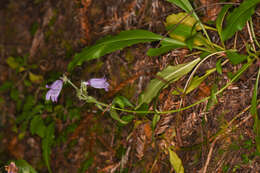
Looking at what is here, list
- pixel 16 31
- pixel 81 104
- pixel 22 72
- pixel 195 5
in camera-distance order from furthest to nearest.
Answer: pixel 16 31, pixel 22 72, pixel 81 104, pixel 195 5

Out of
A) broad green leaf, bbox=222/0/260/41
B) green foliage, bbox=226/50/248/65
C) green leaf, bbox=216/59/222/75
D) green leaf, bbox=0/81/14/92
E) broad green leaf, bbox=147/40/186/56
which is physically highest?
broad green leaf, bbox=222/0/260/41

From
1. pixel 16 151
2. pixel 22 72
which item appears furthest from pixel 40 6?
pixel 16 151

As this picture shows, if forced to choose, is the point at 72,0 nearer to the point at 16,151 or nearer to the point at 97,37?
the point at 97,37

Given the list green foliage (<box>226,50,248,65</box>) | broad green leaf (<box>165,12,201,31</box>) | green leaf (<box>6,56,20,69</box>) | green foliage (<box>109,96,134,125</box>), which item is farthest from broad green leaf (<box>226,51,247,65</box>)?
green leaf (<box>6,56,20,69</box>)

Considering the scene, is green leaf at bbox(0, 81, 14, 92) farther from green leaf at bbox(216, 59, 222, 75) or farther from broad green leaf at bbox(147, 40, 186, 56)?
green leaf at bbox(216, 59, 222, 75)

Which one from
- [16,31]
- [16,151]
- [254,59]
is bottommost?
[16,151]

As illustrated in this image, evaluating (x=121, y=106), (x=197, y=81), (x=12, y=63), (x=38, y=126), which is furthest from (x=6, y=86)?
(x=197, y=81)

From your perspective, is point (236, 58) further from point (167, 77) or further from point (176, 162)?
point (176, 162)
